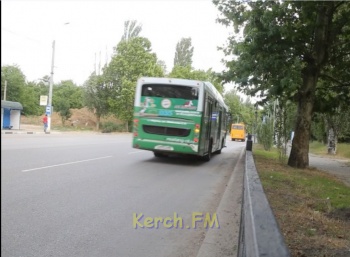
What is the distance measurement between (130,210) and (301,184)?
5281 millimetres

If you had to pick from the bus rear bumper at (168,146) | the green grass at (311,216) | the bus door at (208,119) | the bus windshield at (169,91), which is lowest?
the green grass at (311,216)

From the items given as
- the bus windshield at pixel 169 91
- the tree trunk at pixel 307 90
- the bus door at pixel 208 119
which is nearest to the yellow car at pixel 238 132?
the bus door at pixel 208 119

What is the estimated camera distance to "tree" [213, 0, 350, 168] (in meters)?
12.6

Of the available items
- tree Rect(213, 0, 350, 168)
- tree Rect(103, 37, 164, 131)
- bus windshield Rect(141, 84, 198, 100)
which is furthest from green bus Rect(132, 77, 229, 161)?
tree Rect(103, 37, 164, 131)

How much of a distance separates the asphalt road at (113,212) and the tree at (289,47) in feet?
15.6

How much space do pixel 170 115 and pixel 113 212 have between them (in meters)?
7.60

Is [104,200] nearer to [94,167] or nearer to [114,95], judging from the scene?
[94,167]

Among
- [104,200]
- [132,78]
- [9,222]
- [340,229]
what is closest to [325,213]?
[340,229]

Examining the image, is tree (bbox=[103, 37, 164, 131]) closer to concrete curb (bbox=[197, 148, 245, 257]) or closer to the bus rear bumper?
the bus rear bumper

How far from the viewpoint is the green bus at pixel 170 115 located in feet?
44.3

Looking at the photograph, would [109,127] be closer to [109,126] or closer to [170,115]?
Result: [109,126]

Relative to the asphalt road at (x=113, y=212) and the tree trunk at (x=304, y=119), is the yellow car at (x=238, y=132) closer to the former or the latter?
the tree trunk at (x=304, y=119)

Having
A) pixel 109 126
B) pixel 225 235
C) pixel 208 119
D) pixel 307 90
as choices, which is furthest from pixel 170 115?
pixel 109 126

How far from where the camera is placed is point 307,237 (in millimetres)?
4738
